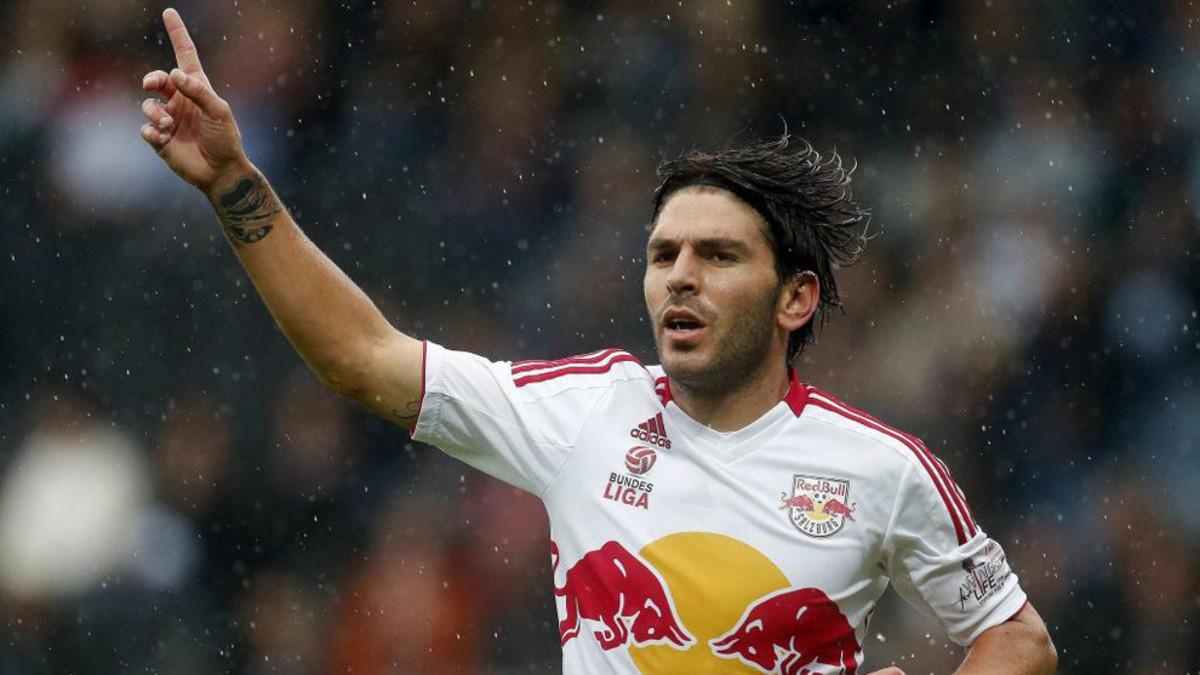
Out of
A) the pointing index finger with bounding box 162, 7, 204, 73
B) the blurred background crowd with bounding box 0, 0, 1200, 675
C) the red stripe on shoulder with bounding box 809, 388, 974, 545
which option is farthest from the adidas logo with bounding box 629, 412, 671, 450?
the blurred background crowd with bounding box 0, 0, 1200, 675

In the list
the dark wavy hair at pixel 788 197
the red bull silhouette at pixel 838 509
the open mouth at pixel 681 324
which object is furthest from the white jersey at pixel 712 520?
the dark wavy hair at pixel 788 197

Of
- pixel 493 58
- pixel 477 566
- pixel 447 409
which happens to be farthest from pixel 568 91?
pixel 447 409

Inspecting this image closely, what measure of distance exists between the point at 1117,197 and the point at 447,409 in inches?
204

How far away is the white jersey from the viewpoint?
3623 millimetres

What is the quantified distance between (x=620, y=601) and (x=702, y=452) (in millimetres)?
418

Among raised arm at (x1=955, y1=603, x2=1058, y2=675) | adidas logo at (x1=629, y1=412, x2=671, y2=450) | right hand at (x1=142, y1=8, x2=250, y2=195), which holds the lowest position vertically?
raised arm at (x1=955, y1=603, x2=1058, y2=675)

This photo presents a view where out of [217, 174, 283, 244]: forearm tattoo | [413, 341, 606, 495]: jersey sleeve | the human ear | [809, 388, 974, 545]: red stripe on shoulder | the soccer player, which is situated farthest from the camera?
the human ear

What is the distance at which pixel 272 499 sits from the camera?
732 cm

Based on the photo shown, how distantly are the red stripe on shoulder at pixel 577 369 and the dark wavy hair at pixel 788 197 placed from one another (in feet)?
1.17

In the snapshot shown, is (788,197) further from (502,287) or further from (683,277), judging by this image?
(502,287)

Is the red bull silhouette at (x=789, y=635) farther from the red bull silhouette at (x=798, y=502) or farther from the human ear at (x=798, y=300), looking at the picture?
the human ear at (x=798, y=300)

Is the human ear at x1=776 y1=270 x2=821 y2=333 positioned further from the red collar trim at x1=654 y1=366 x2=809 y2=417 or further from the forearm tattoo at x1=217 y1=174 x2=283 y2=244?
the forearm tattoo at x1=217 y1=174 x2=283 y2=244

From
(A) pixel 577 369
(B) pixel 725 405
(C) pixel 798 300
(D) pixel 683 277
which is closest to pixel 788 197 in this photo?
(C) pixel 798 300

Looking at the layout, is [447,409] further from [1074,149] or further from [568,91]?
[1074,149]
